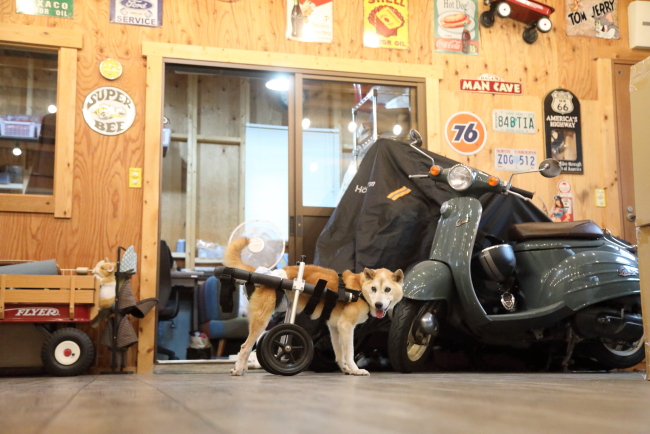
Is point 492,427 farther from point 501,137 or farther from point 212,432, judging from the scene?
point 501,137

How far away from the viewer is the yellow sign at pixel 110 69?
486cm

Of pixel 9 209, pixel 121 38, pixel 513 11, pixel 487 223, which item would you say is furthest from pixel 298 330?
pixel 513 11

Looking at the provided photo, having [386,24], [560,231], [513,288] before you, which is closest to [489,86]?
[386,24]

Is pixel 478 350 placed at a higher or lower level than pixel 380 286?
lower

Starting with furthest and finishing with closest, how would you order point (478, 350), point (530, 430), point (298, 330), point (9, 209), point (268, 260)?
point (9, 209), point (478, 350), point (268, 260), point (298, 330), point (530, 430)

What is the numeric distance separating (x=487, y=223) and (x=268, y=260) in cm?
169

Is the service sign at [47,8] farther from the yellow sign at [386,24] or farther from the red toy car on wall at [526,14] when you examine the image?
the red toy car on wall at [526,14]

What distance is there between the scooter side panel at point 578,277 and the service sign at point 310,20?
263cm

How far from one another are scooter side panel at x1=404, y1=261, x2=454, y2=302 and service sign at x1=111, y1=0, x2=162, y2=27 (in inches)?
117

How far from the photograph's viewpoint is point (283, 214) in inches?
323

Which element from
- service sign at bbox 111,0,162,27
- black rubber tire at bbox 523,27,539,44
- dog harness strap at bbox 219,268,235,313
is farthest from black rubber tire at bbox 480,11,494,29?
dog harness strap at bbox 219,268,235,313

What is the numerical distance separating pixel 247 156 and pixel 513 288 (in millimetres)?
4944

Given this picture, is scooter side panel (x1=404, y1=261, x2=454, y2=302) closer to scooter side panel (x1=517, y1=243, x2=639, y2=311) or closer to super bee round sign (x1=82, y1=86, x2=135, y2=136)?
scooter side panel (x1=517, y1=243, x2=639, y2=311)

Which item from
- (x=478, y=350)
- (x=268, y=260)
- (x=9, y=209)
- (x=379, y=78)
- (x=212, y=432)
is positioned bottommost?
(x=478, y=350)
